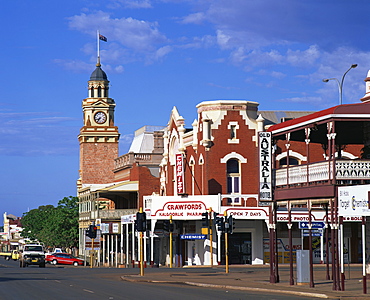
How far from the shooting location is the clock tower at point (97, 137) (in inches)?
4446

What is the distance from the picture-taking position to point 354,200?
27.2 metres

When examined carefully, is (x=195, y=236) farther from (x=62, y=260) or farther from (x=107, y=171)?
(x=107, y=171)

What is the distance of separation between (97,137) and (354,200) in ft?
294

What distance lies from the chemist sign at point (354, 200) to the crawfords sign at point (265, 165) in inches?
235

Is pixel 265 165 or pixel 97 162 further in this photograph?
pixel 97 162

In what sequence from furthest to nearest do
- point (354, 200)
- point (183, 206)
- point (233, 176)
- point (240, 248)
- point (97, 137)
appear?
point (97, 137)
point (233, 176)
point (240, 248)
point (183, 206)
point (354, 200)

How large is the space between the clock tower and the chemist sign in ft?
281

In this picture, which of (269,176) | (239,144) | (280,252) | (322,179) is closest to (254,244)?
(280,252)

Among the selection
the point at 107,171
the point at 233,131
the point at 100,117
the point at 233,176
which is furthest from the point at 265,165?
the point at 100,117

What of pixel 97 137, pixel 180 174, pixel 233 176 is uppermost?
pixel 97 137

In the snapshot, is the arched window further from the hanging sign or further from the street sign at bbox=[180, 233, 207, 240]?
the street sign at bbox=[180, 233, 207, 240]

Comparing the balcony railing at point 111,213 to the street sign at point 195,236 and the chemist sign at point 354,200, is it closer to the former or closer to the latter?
the street sign at point 195,236

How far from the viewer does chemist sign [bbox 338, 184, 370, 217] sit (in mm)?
26641

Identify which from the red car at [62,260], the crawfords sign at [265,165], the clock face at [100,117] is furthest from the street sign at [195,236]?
the clock face at [100,117]
